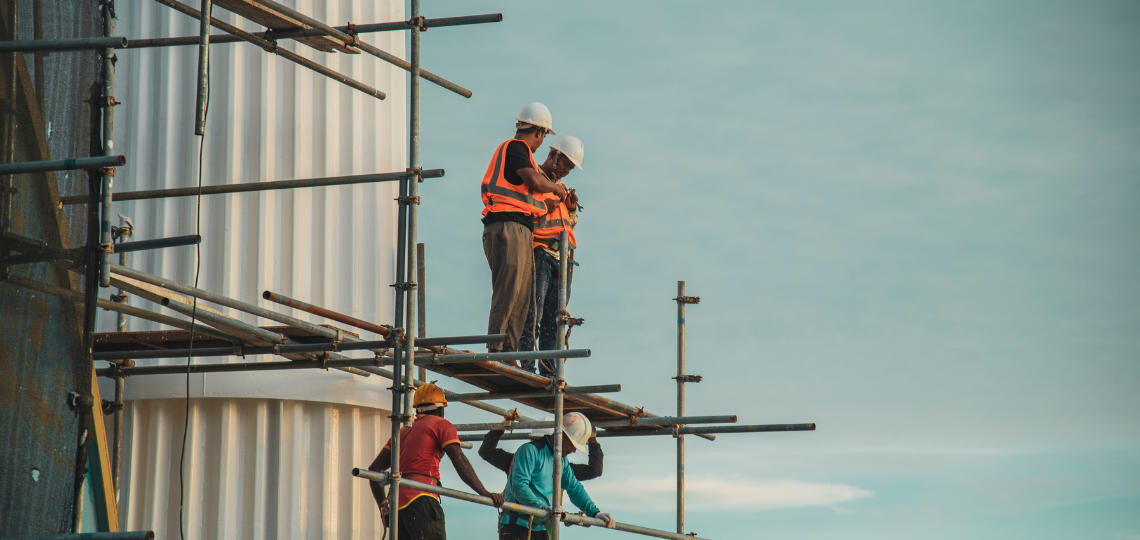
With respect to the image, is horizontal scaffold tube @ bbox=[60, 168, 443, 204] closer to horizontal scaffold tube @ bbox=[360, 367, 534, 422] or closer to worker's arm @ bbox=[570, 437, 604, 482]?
horizontal scaffold tube @ bbox=[360, 367, 534, 422]

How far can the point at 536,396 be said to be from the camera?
10.7 m

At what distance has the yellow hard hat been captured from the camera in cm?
953

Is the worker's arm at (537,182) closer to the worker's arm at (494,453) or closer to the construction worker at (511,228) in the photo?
the construction worker at (511,228)

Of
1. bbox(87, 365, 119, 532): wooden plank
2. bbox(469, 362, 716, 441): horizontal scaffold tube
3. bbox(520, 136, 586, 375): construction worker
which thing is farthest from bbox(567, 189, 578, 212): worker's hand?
bbox(87, 365, 119, 532): wooden plank

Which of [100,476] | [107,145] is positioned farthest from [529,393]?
[107,145]

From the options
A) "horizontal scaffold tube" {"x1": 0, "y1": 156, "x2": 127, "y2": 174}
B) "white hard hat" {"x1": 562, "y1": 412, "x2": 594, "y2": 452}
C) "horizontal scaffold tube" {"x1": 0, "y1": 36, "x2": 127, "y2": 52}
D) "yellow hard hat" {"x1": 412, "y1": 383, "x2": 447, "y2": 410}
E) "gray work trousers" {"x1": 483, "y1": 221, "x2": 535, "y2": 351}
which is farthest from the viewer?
"gray work trousers" {"x1": 483, "y1": 221, "x2": 535, "y2": 351}

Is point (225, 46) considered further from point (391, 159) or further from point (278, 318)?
point (278, 318)

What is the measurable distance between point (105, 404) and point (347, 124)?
343 centimetres

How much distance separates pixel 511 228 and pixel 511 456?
1.88 meters

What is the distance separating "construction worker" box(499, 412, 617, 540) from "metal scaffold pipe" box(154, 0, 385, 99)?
372 centimetres

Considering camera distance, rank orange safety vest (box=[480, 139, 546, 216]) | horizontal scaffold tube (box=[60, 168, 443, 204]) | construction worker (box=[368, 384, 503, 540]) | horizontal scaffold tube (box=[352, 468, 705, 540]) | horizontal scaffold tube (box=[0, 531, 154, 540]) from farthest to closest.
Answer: orange safety vest (box=[480, 139, 546, 216]), horizontal scaffold tube (box=[60, 168, 443, 204]), construction worker (box=[368, 384, 503, 540]), horizontal scaffold tube (box=[352, 468, 705, 540]), horizontal scaffold tube (box=[0, 531, 154, 540])

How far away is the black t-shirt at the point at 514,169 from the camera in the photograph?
1073 centimetres

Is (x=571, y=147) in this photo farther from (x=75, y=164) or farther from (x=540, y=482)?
(x=75, y=164)

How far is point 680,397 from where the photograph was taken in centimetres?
1343
